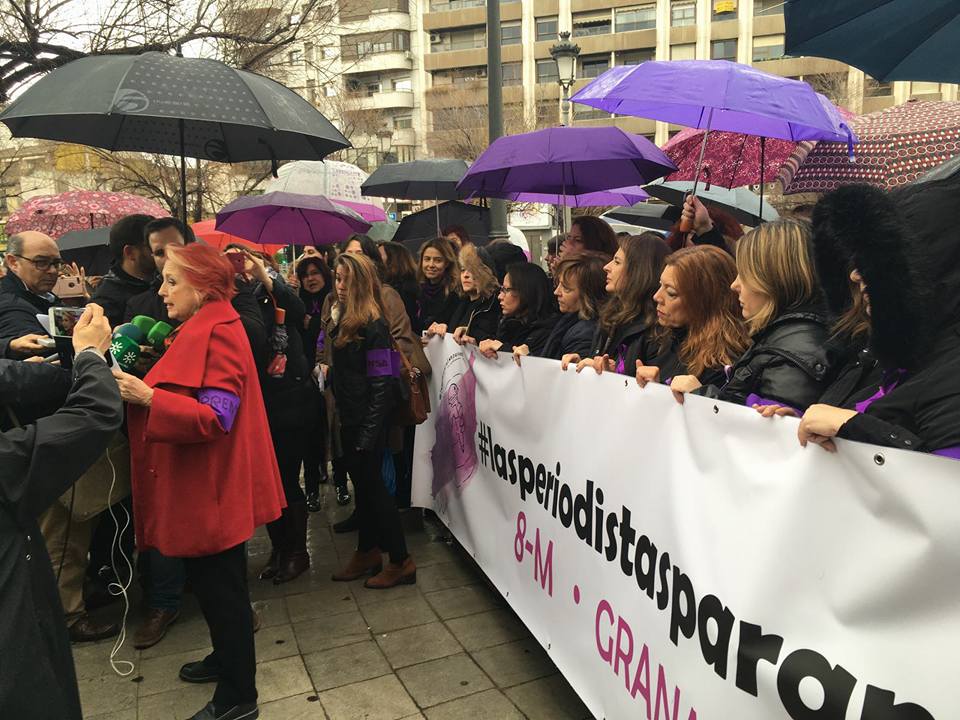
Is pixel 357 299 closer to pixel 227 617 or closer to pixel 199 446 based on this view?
pixel 199 446

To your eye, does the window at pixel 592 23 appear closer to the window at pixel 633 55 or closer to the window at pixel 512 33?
the window at pixel 633 55

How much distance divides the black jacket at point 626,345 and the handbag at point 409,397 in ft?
4.42

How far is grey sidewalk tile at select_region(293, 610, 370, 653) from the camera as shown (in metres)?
3.70

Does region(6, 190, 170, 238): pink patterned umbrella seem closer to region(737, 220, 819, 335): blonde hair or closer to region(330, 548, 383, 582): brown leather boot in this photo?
region(330, 548, 383, 582): brown leather boot

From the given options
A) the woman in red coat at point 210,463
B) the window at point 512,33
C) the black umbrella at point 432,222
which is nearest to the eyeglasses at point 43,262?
the woman in red coat at point 210,463

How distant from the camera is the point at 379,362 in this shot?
414cm

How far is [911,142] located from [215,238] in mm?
6653

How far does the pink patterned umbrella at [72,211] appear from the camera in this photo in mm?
8789

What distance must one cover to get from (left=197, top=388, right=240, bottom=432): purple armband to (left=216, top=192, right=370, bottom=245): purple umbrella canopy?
3.87 m

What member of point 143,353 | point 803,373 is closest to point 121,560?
point 143,353

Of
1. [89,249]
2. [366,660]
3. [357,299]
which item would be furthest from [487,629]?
[89,249]

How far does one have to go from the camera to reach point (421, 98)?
5559 centimetres

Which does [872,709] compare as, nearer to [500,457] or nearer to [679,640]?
[679,640]

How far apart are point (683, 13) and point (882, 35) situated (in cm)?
5392
